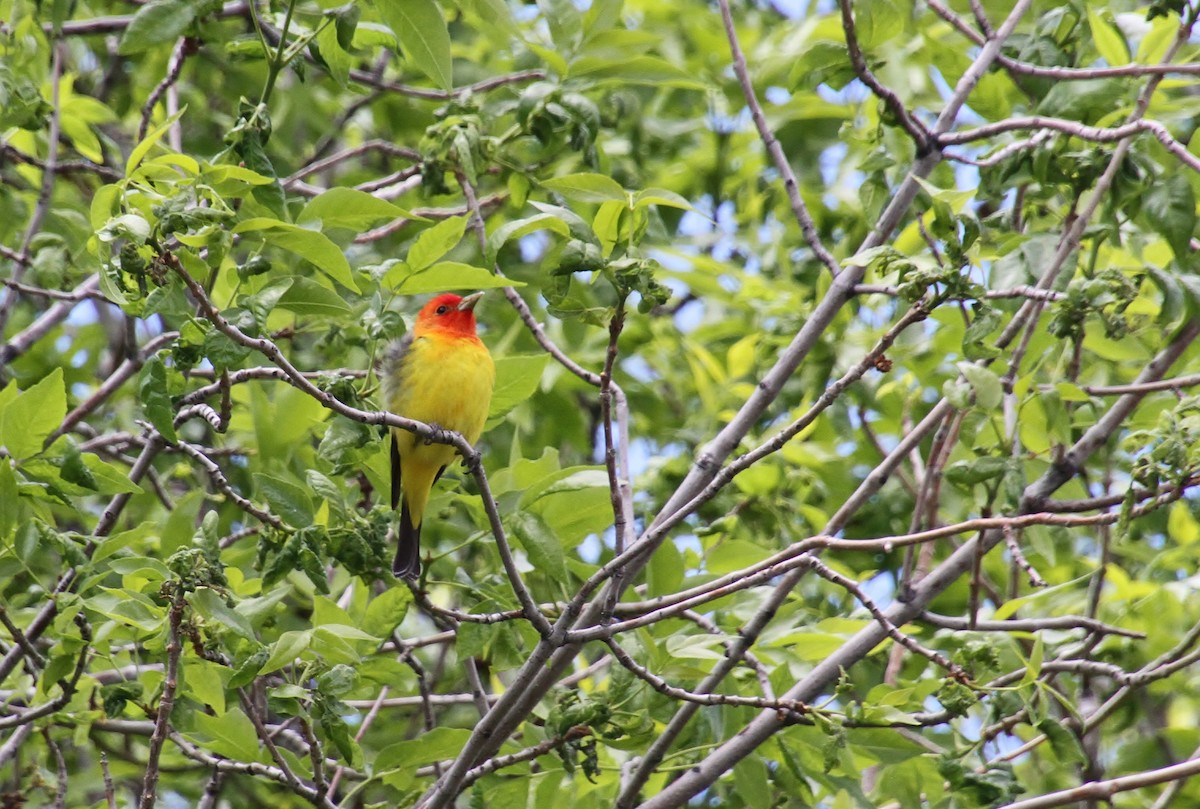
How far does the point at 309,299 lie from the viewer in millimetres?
3910

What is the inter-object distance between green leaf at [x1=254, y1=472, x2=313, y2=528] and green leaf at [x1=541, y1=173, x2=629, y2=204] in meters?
1.24

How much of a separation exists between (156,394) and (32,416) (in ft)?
2.71

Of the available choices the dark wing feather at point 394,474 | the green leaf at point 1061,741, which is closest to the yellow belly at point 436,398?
the dark wing feather at point 394,474

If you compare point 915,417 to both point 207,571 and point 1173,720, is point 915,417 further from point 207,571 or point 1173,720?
point 207,571

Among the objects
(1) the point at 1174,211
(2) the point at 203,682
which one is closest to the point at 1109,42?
(1) the point at 1174,211

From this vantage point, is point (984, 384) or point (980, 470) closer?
point (984, 384)

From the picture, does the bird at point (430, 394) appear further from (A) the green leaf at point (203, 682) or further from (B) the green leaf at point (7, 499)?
(B) the green leaf at point (7, 499)

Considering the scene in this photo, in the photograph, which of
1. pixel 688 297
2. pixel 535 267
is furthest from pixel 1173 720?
pixel 535 267

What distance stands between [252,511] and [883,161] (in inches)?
95.2

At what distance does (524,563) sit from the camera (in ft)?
16.3

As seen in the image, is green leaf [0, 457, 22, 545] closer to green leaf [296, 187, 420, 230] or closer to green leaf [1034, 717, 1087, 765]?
green leaf [296, 187, 420, 230]

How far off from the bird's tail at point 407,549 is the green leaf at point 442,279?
1104 mm

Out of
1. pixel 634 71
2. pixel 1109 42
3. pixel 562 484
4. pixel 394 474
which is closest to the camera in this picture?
pixel 562 484

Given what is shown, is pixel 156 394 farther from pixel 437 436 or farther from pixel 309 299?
pixel 437 436
